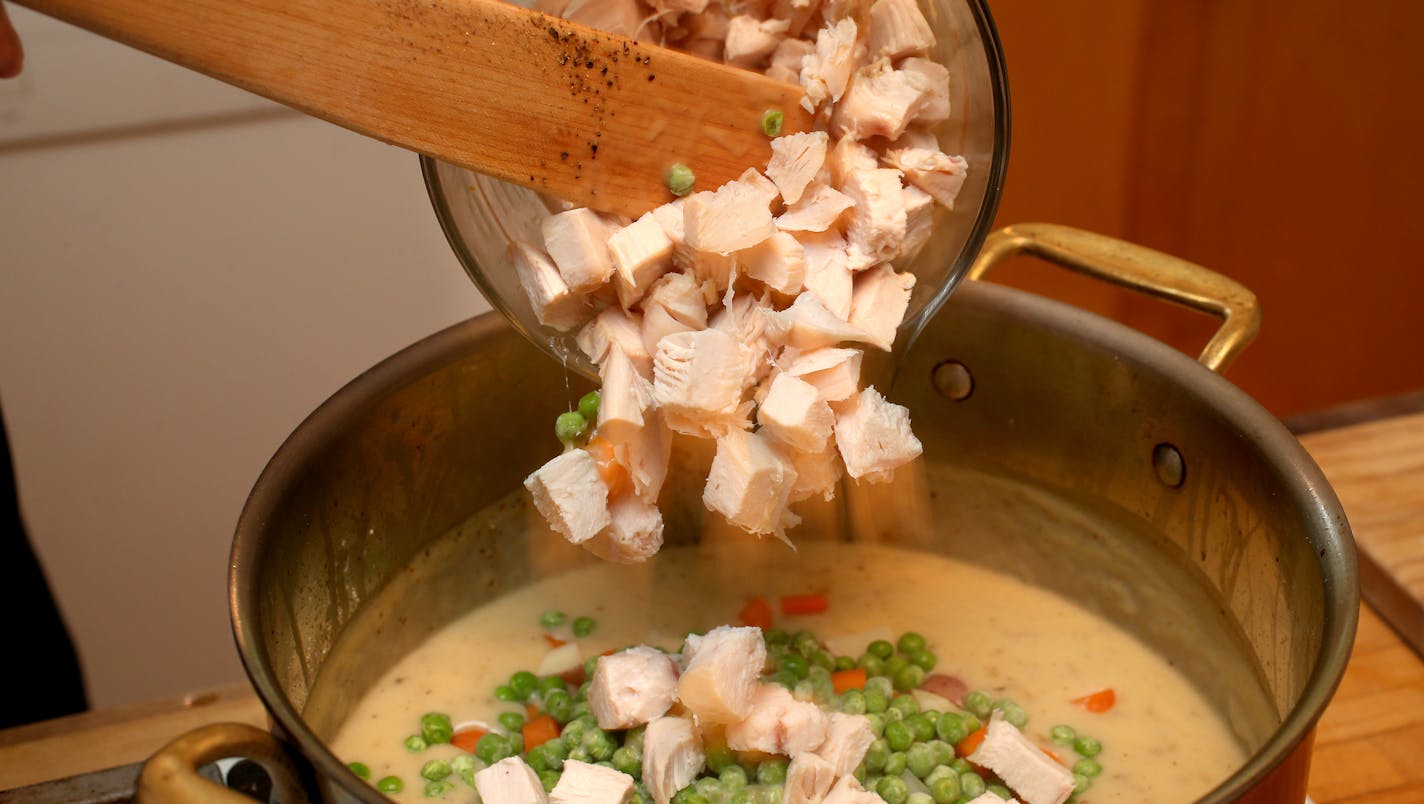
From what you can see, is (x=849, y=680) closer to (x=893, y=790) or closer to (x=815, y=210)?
(x=893, y=790)

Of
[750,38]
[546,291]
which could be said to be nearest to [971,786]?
[546,291]

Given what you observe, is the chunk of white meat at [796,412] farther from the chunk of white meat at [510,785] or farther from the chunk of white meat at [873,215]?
the chunk of white meat at [510,785]

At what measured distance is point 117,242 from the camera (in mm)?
2221

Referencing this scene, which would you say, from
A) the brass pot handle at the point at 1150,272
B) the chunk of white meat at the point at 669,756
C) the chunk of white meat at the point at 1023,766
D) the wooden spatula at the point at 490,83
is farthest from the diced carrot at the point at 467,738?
the brass pot handle at the point at 1150,272

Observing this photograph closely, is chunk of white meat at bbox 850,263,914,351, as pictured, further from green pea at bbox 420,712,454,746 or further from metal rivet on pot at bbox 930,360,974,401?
green pea at bbox 420,712,454,746

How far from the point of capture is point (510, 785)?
1.26 metres

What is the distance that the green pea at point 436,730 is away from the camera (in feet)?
4.89

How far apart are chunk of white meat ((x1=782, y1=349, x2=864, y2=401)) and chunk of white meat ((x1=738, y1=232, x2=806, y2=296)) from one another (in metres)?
0.07

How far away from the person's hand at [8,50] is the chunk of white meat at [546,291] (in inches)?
17.0

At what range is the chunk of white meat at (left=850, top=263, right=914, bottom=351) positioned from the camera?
1.19 m

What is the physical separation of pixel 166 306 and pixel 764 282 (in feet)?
4.86

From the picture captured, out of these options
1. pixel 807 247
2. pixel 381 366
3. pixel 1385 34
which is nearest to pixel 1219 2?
pixel 1385 34

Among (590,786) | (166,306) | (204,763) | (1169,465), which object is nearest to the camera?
(204,763)

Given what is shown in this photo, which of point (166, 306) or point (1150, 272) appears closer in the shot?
point (1150, 272)
